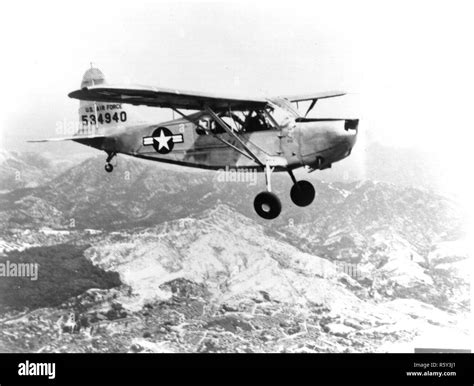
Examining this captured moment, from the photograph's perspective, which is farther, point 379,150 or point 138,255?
point 138,255

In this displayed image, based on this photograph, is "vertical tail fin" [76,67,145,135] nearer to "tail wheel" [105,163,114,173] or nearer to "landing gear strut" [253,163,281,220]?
"tail wheel" [105,163,114,173]

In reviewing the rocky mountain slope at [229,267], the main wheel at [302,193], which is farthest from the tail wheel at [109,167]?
the rocky mountain slope at [229,267]

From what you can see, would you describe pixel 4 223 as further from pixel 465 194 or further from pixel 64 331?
pixel 465 194

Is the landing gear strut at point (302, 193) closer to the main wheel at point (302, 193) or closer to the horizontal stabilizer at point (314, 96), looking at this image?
the main wheel at point (302, 193)

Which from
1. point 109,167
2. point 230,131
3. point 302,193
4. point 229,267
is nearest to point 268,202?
point 302,193
